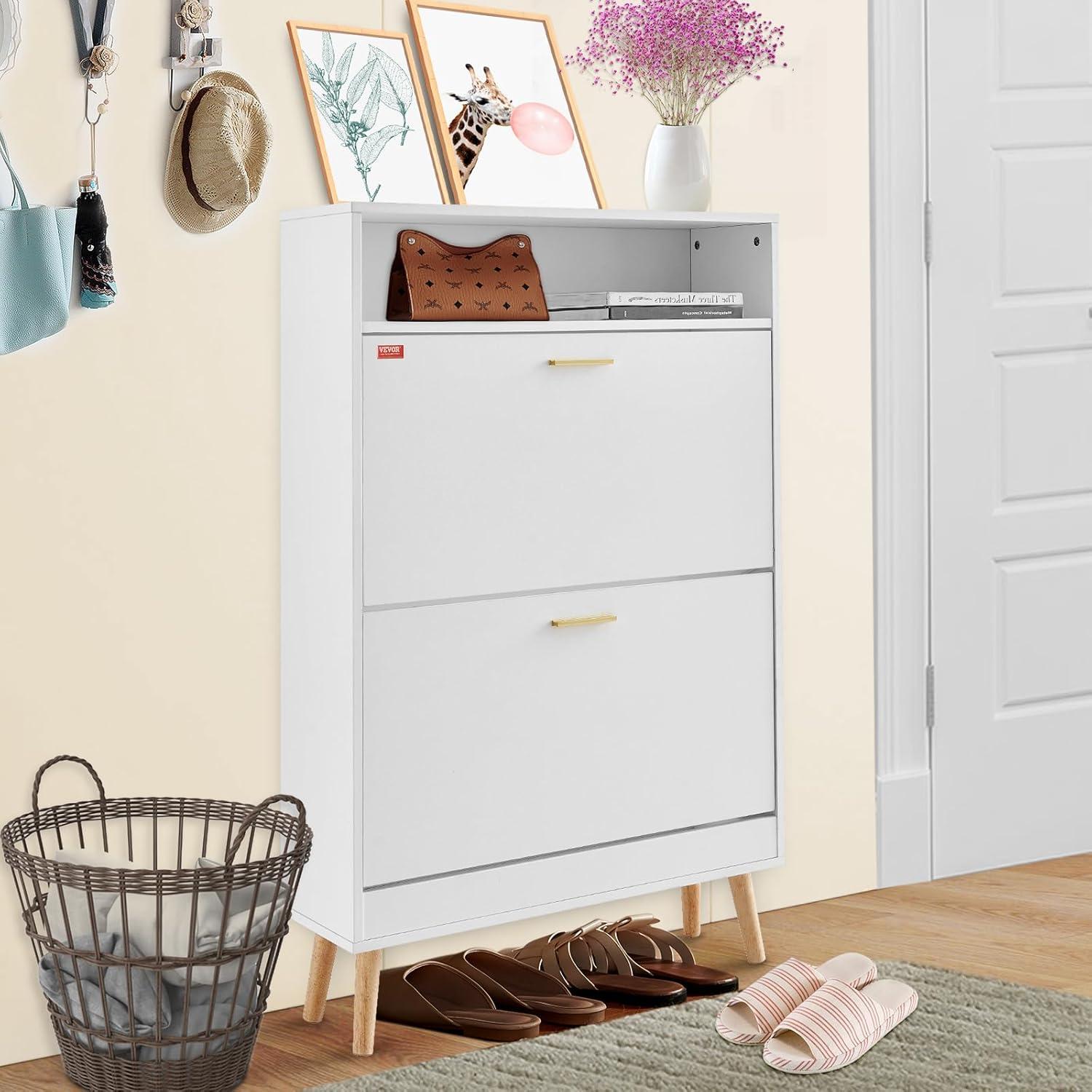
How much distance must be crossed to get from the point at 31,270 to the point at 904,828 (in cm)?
197

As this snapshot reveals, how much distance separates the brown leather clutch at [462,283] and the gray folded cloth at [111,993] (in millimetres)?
972

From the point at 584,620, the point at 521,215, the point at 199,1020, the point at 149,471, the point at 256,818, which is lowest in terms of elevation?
the point at 199,1020

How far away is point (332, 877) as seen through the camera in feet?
7.90

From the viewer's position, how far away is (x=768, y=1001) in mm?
2447

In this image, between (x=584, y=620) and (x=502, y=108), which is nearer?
(x=584, y=620)

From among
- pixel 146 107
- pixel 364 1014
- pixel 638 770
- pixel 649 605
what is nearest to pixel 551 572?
pixel 649 605

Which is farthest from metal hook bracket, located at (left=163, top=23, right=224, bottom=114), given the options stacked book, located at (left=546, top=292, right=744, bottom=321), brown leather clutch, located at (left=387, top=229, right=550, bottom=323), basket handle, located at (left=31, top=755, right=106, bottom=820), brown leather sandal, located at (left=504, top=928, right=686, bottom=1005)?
brown leather sandal, located at (left=504, top=928, right=686, bottom=1005)

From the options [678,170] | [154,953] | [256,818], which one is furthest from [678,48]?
[154,953]

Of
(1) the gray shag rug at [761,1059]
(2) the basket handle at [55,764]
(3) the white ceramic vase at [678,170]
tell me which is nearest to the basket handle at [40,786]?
(2) the basket handle at [55,764]

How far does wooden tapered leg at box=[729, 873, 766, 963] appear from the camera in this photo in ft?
9.12

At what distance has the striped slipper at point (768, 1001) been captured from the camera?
7.97ft

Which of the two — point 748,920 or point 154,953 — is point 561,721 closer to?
point 748,920

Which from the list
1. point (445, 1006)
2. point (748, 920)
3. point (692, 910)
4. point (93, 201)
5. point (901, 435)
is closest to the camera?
point (93, 201)

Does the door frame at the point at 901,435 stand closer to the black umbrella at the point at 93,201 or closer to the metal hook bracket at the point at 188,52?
the metal hook bracket at the point at 188,52
